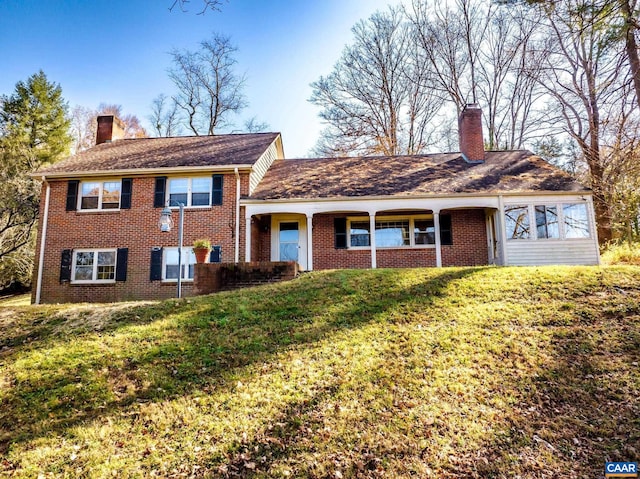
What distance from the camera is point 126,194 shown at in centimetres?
1320

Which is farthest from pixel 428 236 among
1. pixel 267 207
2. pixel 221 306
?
pixel 221 306

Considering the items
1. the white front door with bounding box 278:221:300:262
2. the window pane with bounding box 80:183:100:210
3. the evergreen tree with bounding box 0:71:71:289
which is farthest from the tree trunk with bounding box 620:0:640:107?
the evergreen tree with bounding box 0:71:71:289

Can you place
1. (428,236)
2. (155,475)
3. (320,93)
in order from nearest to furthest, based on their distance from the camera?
1. (155,475)
2. (428,236)
3. (320,93)

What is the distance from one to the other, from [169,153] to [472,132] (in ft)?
39.5

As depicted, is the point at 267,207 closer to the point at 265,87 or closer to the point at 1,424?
Answer: the point at 265,87

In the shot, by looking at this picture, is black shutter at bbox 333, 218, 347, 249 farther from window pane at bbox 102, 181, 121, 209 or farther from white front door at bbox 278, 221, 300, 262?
window pane at bbox 102, 181, 121, 209

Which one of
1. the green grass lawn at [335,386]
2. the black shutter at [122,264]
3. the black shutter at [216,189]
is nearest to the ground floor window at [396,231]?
the black shutter at [216,189]

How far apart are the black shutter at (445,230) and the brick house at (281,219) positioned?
4 cm

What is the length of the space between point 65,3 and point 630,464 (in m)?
8.92

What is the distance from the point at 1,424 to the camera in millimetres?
4039

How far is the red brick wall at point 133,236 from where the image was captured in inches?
496

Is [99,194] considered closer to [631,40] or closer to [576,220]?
[631,40]

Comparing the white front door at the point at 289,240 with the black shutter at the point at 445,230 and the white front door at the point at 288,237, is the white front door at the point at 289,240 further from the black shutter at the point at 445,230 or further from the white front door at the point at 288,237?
the black shutter at the point at 445,230

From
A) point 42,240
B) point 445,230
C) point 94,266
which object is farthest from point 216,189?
point 445,230
